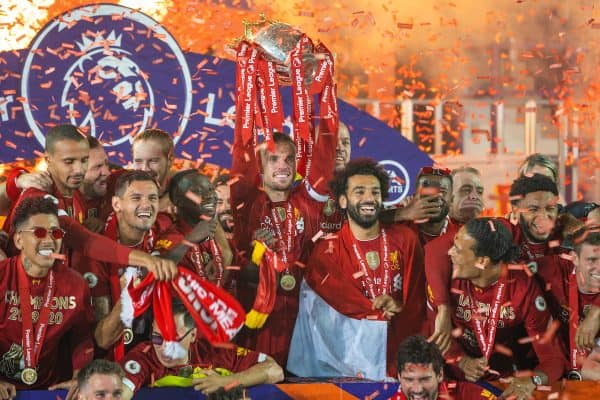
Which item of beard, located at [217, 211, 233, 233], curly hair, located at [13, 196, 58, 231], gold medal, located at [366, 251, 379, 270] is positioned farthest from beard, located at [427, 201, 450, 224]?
curly hair, located at [13, 196, 58, 231]

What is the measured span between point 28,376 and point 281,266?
1356mm

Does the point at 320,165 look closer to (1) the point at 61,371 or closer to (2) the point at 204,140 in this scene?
(2) the point at 204,140

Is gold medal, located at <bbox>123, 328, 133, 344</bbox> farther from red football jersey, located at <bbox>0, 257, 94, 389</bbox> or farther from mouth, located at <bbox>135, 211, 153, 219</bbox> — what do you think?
mouth, located at <bbox>135, 211, 153, 219</bbox>

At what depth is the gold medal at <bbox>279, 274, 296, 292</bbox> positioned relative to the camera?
623 centimetres

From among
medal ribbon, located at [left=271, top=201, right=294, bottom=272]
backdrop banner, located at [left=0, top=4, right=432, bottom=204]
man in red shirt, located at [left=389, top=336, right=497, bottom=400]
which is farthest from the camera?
backdrop banner, located at [left=0, top=4, right=432, bottom=204]

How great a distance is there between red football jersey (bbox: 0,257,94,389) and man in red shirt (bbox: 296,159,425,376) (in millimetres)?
1173

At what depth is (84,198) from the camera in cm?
623

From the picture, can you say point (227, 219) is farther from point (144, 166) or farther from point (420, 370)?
point (420, 370)

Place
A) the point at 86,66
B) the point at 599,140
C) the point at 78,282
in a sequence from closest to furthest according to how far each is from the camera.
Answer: the point at 78,282 → the point at 86,66 → the point at 599,140

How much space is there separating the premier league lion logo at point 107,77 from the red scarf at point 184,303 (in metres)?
1.78

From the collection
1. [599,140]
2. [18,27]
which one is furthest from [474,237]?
[599,140]

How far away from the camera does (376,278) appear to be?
602cm

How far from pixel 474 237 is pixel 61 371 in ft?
6.49

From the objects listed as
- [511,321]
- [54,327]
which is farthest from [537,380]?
[54,327]
